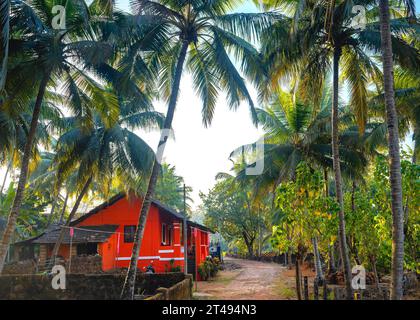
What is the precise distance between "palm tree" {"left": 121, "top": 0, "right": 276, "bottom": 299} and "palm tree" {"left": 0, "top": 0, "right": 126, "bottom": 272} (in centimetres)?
159

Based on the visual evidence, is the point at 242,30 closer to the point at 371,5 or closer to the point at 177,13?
the point at 177,13

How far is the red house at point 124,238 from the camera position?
813 inches

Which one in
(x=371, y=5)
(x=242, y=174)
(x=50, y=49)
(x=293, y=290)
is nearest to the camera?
(x=50, y=49)

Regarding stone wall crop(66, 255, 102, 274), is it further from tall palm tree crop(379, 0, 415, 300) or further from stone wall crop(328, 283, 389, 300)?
tall palm tree crop(379, 0, 415, 300)

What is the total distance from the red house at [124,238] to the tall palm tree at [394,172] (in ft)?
49.8

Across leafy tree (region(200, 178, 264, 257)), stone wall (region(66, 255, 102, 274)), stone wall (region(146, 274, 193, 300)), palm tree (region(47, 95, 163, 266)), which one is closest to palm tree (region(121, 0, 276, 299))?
stone wall (region(146, 274, 193, 300))

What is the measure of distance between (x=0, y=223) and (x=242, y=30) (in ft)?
63.4

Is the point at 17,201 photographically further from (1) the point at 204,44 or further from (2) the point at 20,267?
(2) the point at 20,267

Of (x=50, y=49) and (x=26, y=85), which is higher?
(x=50, y=49)

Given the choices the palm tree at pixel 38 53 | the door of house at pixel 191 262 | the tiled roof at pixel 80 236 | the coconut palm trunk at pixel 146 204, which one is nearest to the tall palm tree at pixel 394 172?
the coconut palm trunk at pixel 146 204

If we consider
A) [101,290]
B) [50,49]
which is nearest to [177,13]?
[50,49]

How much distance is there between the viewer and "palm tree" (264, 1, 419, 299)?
10953 mm

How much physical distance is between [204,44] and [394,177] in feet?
25.1

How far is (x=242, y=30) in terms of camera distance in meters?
12.0
